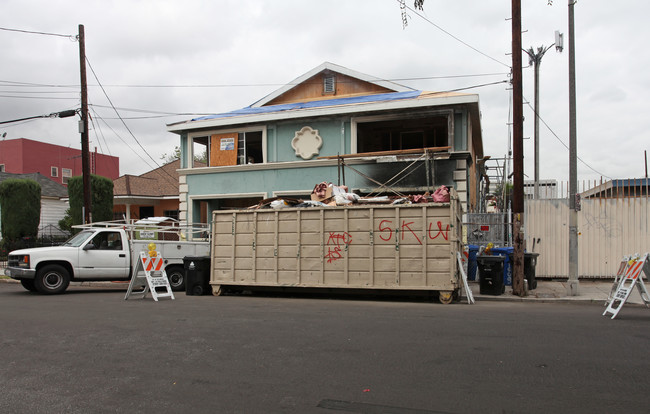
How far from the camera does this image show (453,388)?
4777 millimetres

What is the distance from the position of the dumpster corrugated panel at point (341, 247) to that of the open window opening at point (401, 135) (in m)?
7.63

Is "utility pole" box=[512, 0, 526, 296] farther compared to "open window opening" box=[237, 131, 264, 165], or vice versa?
"open window opening" box=[237, 131, 264, 165]

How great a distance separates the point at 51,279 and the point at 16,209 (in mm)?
12770

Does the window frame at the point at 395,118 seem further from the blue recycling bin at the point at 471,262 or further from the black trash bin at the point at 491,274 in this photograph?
the black trash bin at the point at 491,274

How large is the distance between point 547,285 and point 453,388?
10.9 meters

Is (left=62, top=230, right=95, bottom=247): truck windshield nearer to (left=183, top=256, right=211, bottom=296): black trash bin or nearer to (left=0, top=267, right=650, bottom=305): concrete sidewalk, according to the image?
(left=183, top=256, right=211, bottom=296): black trash bin

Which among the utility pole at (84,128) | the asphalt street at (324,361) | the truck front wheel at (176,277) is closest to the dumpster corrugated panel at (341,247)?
the truck front wheel at (176,277)

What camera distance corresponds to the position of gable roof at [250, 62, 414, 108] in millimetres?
21550

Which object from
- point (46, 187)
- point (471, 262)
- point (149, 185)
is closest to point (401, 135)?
point (471, 262)

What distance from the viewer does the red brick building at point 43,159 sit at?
38594mm

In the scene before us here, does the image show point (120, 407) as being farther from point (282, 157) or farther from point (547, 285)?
point (282, 157)

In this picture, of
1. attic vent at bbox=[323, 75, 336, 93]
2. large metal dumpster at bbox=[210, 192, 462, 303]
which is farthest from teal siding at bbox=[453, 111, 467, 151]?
attic vent at bbox=[323, 75, 336, 93]

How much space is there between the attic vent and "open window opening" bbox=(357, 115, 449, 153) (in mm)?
2990

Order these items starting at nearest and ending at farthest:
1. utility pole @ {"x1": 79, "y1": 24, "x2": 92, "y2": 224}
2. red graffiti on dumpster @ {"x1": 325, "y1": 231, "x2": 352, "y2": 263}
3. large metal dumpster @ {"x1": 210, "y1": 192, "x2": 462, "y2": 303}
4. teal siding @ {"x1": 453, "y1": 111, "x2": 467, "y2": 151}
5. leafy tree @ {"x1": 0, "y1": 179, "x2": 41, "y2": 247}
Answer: large metal dumpster @ {"x1": 210, "y1": 192, "x2": 462, "y2": 303}
red graffiti on dumpster @ {"x1": 325, "y1": 231, "x2": 352, "y2": 263}
teal siding @ {"x1": 453, "y1": 111, "x2": 467, "y2": 151}
utility pole @ {"x1": 79, "y1": 24, "x2": 92, "y2": 224}
leafy tree @ {"x1": 0, "y1": 179, "x2": 41, "y2": 247}
